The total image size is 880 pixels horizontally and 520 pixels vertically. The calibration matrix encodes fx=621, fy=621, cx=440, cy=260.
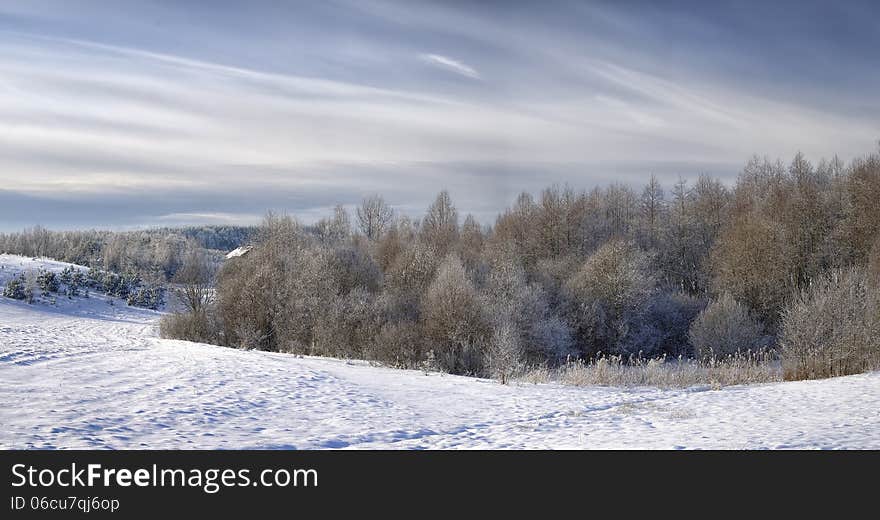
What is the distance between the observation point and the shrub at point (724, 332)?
1347 inches

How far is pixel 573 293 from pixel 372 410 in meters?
27.6

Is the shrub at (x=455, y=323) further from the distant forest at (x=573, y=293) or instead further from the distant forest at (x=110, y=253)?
the distant forest at (x=110, y=253)

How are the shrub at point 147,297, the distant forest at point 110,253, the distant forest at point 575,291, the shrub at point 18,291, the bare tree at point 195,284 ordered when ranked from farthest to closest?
the distant forest at point 110,253 → the shrub at point 147,297 → the shrub at point 18,291 → the bare tree at point 195,284 → the distant forest at point 575,291

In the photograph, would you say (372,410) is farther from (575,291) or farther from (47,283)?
(47,283)

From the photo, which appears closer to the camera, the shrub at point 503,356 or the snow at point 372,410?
the snow at point 372,410

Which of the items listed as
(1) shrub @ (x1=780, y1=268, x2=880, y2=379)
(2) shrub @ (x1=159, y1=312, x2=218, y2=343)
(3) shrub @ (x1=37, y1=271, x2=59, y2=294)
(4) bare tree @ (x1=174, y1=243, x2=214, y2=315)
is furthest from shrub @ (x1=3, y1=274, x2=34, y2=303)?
(1) shrub @ (x1=780, y1=268, x2=880, y2=379)

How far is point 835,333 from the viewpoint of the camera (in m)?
21.8

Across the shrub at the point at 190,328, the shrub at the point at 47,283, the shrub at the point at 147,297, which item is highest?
the shrub at the point at 47,283

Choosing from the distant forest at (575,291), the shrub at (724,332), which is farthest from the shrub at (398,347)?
the shrub at (724,332)

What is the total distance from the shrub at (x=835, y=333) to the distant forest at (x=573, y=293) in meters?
0.05

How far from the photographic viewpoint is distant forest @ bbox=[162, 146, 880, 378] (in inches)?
1027

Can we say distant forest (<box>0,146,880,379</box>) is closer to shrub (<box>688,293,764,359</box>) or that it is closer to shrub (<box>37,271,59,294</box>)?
shrub (<box>688,293,764,359</box>)

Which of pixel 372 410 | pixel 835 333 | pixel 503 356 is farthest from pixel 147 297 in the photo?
pixel 835 333
